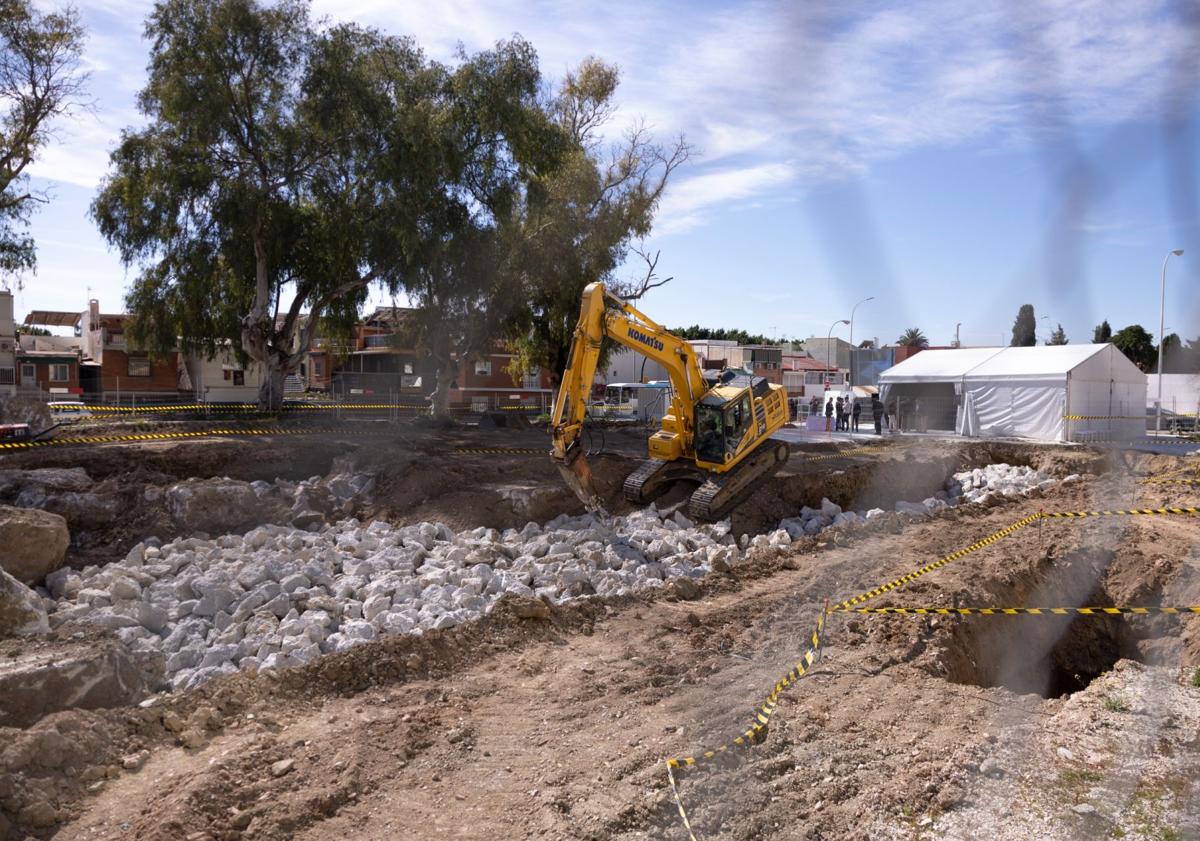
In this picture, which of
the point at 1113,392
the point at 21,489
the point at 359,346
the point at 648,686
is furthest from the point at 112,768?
the point at 359,346

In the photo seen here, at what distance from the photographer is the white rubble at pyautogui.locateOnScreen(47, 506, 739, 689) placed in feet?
29.1

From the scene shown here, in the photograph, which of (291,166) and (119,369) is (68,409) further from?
(119,369)

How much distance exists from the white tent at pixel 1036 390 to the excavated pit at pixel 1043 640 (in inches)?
525

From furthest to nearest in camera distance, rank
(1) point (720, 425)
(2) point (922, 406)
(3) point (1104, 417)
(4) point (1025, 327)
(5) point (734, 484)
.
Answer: (2) point (922, 406) < (3) point (1104, 417) < (5) point (734, 484) < (1) point (720, 425) < (4) point (1025, 327)

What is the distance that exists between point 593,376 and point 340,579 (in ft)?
16.3

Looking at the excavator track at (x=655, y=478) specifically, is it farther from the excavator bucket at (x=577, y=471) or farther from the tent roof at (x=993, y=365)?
the tent roof at (x=993, y=365)

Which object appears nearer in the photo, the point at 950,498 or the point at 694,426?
the point at 694,426

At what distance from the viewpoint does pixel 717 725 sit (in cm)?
629

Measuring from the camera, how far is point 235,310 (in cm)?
2584

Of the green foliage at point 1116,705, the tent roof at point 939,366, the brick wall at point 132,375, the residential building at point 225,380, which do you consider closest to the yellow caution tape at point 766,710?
the green foliage at point 1116,705

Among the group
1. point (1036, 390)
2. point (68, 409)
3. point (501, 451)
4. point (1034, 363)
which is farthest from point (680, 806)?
point (68, 409)

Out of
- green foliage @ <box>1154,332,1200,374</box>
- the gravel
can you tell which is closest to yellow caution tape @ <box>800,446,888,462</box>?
the gravel

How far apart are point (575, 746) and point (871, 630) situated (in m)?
3.63

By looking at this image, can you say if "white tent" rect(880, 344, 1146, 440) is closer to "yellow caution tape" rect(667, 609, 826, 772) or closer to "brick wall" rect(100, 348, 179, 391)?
"yellow caution tape" rect(667, 609, 826, 772)
